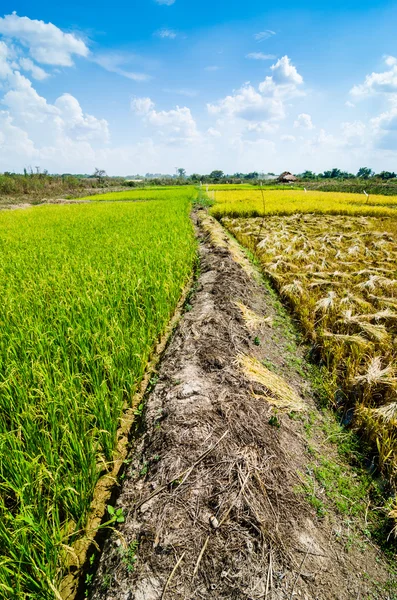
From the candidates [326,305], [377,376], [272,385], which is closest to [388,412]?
[377,376]

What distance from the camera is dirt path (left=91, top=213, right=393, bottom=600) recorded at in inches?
47.8

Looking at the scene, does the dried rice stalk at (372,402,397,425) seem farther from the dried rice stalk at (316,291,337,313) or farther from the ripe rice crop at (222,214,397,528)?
the dried rice stalk at (316,291,337,313)

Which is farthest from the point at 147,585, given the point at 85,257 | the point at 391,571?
the point at 85,257

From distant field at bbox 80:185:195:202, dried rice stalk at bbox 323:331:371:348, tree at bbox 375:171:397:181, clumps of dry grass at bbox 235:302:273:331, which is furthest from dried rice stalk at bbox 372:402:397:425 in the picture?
tree at bbox 375:171:397:181

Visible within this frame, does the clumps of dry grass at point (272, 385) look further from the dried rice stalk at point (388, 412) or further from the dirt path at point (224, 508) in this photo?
the dried rice stalk at point (388, 412)

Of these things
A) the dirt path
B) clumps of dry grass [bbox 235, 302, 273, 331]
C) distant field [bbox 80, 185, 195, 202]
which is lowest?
the dirt path

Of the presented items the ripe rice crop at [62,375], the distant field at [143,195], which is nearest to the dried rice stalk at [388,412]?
the ripe rice crop at [62,375]

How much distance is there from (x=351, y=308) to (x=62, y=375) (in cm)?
360

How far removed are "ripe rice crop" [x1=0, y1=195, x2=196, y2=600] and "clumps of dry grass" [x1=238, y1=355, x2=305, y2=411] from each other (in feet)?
3.30

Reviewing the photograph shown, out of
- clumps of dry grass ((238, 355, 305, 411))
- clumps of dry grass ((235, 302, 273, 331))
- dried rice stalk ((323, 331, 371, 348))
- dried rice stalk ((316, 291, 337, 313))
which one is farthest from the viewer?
dried rice stalk ((316, 291, 337, 313))

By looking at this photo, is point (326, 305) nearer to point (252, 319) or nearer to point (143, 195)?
point (252, 319)

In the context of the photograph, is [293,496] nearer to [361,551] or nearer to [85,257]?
[361,551]

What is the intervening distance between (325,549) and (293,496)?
0.25 m

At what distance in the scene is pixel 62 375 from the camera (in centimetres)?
210
